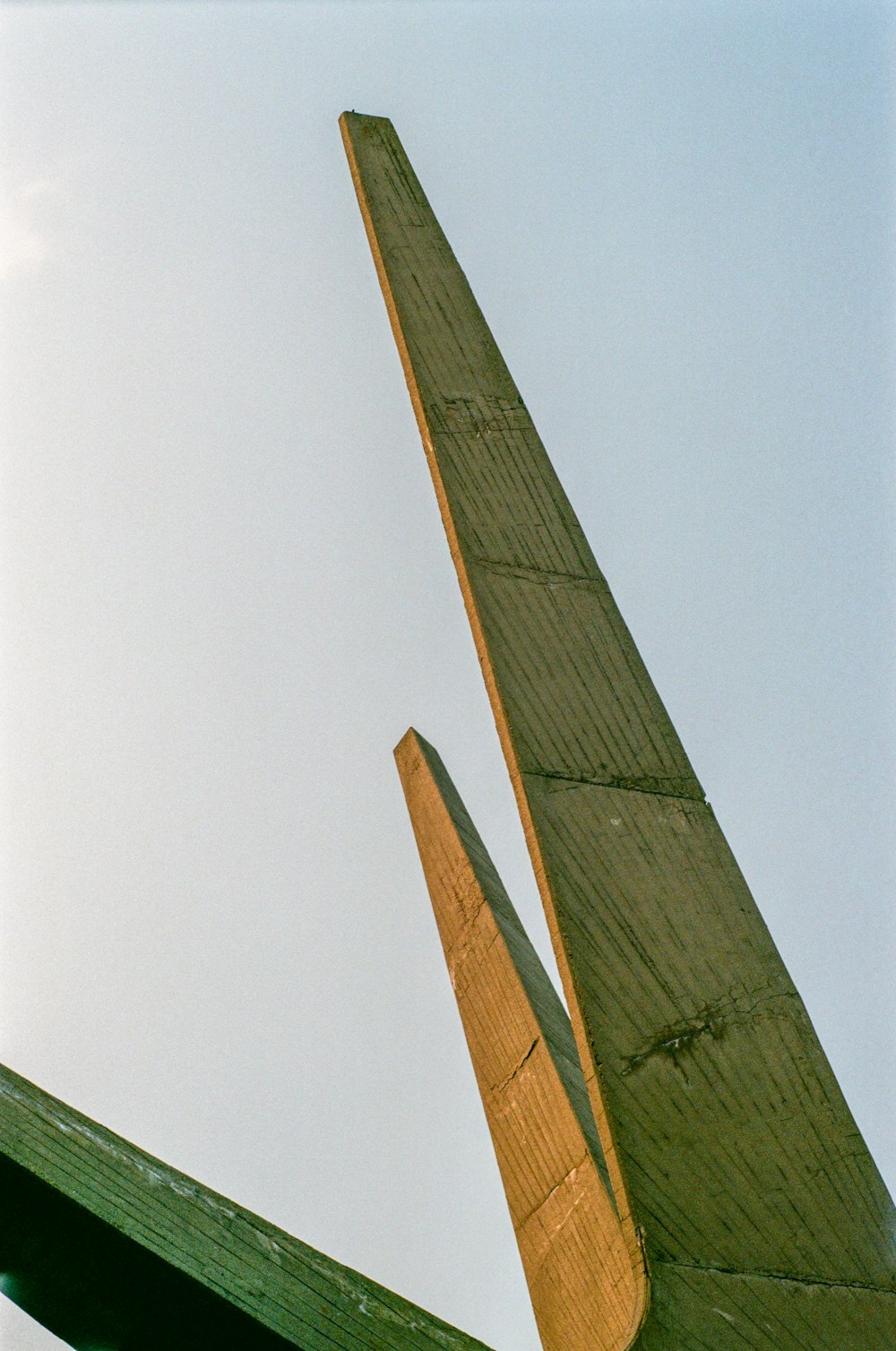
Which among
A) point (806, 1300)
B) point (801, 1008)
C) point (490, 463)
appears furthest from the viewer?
point (490, 463)

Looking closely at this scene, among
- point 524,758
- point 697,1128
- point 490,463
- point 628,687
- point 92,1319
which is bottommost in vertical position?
point 92,1319

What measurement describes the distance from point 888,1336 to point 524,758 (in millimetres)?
1043

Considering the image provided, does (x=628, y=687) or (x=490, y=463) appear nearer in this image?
(x=628, y=687)

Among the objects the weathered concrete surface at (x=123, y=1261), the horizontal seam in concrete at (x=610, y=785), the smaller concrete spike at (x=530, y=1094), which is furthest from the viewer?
the smaller concrete spike at (x=530, y=1094)

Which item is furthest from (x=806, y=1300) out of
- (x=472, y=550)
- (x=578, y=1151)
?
(x=472, y=550)

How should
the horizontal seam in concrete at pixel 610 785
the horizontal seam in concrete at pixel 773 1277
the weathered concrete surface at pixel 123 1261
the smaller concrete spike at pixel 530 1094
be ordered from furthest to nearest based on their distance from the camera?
the smaller concrete spike at pixel 530 1094 < the horizontal seam in concrete at pixel 610 785 < the horizontal seam in concrete at pixel 773 1277 < the weathered concrete surface at pixel 123 1261

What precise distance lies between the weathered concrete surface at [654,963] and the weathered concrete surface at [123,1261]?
1.90 feet

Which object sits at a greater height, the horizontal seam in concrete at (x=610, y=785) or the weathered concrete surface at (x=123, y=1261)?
the horizontal seam in concrete at (x=610, y=785)

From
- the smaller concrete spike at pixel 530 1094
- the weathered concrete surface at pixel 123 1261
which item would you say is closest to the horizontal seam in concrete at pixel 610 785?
the smaller concrete spike at pixel 530 1094

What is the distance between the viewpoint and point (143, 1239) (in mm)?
1385

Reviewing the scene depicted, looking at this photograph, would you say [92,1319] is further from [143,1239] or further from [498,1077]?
[498,1077]

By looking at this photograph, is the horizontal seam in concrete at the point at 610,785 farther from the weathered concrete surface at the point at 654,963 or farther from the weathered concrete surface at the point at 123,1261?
the weathered concrete surface at the point at 123,1261

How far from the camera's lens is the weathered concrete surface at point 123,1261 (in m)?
1.36

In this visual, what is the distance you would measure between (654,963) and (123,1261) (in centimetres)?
103
